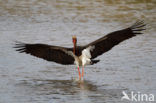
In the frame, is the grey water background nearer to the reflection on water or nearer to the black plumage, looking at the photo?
the reflection on water

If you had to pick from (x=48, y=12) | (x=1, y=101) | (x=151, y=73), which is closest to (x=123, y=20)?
(x=48, y=12)

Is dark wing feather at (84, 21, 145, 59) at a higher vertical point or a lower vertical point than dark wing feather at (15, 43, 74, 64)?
higher

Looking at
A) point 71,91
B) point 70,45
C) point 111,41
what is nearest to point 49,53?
point 111,41

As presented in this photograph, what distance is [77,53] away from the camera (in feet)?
29.0

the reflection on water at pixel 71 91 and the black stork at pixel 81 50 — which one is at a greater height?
the black stork at pixel 81 50

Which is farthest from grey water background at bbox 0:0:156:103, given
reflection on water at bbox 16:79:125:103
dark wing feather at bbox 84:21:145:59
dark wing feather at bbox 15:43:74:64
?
dark wing feather at bbox 84:21:145:59

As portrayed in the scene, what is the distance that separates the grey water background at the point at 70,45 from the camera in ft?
26.0

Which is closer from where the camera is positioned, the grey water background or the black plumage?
the grey water background

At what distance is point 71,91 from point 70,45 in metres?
3.51

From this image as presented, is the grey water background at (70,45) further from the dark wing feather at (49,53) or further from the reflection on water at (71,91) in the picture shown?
the dark wing feather at (49,53)

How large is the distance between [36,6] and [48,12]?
3.37 ft

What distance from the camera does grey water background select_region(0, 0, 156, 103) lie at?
791cm

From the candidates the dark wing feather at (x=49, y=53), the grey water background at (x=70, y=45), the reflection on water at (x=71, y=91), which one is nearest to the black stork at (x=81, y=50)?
the dark wing feather at (x=49, y=53)

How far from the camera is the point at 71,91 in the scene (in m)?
7.97
